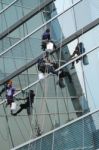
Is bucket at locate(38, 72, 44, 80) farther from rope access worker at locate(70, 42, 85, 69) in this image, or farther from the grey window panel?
the grey window panel

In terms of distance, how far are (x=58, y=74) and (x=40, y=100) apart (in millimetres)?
1568

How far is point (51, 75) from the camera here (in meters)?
20.5

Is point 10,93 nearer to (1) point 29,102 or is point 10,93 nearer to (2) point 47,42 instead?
(1) point 29,102

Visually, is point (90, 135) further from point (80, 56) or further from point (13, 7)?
point (13, 7)

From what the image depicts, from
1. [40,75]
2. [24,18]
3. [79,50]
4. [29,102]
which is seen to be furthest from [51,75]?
[24,18]

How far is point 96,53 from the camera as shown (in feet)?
61.4

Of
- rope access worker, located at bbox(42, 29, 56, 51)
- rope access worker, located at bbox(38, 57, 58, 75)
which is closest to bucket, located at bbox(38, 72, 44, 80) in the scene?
rope access worker, located at bbox(38, 57, 58, 75)

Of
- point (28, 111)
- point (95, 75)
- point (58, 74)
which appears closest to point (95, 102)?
point (95, 75)

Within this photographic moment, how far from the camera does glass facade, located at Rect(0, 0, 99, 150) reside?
18734 mm

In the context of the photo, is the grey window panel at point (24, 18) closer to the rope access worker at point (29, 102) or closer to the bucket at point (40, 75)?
the bucket at point (40, 75)

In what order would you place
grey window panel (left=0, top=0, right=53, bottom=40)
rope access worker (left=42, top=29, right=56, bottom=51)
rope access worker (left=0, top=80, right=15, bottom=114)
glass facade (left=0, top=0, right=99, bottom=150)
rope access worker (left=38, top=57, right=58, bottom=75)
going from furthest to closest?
grey window panel (left=0, top=0, right=53, bottom=40) < rope access worker (left=0, top=80, right=15, bottom=114) < rope access worker (left=42, top=29, right=56, bottom=51) < rope access worker (left=38, top=57, right=58, bottom=75) < glass facade (left=0, top=0, right=99, bottom=150)

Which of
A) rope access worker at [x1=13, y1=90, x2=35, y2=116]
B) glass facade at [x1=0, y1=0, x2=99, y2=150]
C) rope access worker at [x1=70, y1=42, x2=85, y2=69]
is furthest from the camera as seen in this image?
rope access worker at [x1=13, y1=90, x2=35, y2=116]

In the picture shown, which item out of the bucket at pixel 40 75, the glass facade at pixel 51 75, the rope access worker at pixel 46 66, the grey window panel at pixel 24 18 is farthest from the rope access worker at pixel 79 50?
the grey window panel at pixel 24 18

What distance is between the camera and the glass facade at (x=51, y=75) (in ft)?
61.5
